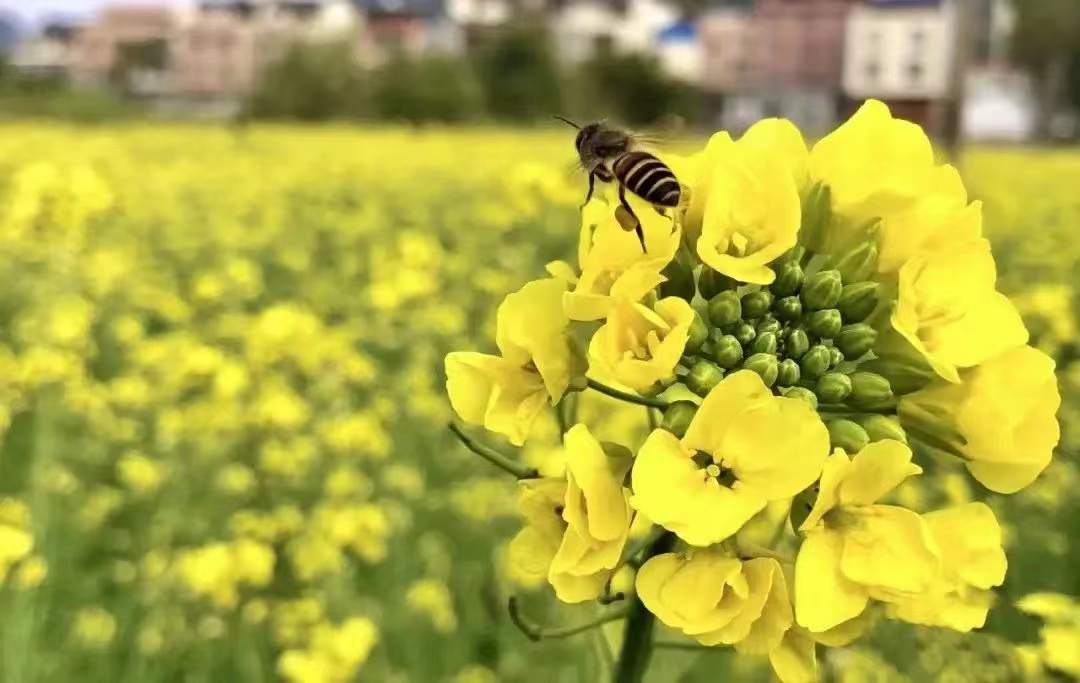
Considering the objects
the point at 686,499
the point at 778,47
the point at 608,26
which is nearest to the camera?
the point at 686,499

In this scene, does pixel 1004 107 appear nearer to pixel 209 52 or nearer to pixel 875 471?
pixel 209 52

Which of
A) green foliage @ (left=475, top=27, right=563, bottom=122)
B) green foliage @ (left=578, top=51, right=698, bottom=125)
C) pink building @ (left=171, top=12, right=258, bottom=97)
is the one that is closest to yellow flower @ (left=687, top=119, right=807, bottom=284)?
green foliage @ (left=578, top=51, right=698, bottom=125)

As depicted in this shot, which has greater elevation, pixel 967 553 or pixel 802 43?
pixel 967 553

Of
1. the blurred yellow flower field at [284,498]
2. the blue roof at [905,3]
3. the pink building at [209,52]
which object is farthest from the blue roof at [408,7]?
the blurred yellow flower field at [284,498]

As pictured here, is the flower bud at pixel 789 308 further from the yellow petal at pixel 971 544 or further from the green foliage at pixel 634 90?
the green foliage at pixel 634 90

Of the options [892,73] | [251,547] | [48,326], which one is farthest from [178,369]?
[892,73]

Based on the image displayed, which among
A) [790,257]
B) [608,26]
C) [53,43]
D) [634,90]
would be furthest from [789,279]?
[53,43]
